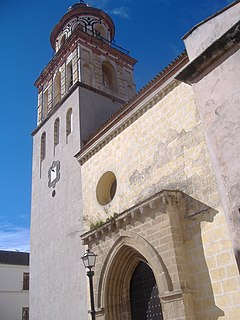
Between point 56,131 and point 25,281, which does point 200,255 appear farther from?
point 25,281

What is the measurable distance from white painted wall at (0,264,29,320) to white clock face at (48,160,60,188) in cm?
1600

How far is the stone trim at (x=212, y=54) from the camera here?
199 inches

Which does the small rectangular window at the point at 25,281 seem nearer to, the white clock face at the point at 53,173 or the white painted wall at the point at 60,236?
the white painted wall at the point at 60,236

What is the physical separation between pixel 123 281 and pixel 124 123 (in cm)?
443

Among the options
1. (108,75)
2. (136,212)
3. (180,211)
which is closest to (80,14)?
(108,75)

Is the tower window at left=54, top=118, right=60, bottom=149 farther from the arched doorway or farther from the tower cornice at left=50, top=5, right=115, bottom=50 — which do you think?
the arched doorway

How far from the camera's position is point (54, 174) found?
45.8 ft

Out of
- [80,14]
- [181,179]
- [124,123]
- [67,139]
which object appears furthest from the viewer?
[80,14]

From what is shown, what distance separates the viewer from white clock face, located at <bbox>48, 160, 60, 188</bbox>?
44.9ft

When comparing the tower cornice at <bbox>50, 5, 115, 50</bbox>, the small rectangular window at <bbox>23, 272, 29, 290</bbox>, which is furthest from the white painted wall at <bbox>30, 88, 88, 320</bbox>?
the small rectangular window at <bbox>23, 272, 29, 290</bbox>

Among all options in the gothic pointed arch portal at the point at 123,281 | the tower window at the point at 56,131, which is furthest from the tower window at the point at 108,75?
the gothic pointed arch portal at the point at 123,281

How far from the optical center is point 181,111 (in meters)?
8.76

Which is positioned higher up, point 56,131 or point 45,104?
point 45,104

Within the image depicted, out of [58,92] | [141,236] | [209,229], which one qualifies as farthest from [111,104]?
[209,229]
